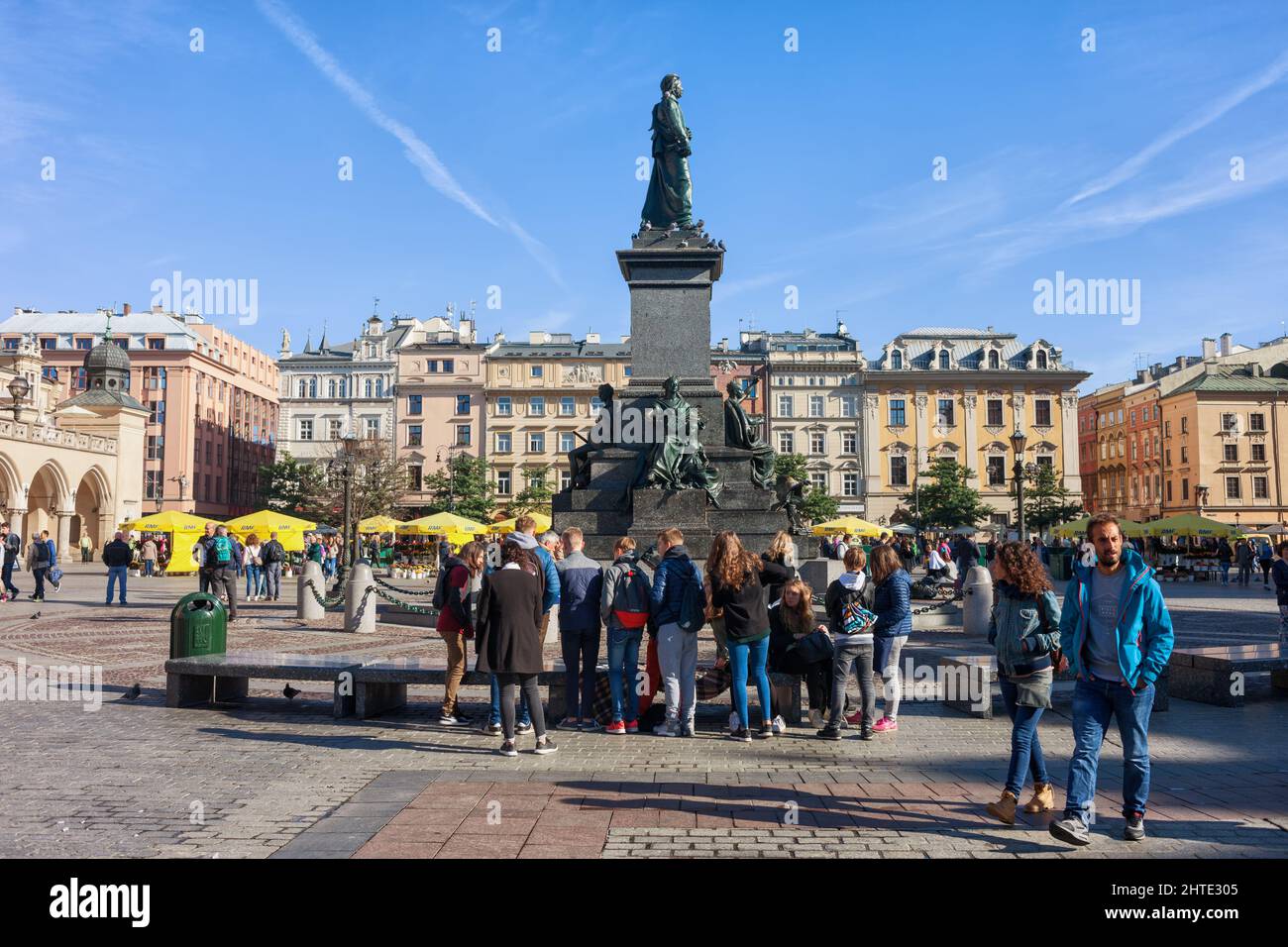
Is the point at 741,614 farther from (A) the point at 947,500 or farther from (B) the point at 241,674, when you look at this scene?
(A) the point at 947,500

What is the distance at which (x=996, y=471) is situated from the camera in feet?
256

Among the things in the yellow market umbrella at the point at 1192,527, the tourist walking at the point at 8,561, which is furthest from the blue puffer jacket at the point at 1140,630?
the yellow market umbrella at the point at 1192,527

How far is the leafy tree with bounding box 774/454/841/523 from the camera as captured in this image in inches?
2653

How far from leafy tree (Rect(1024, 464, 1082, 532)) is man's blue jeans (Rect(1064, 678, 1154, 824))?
62793mm

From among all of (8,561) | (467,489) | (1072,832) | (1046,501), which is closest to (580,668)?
(1072,832)

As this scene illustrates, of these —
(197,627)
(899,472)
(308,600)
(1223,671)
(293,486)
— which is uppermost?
(899,472)

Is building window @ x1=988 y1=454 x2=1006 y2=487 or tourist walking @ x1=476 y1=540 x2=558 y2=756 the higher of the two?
building window @ x1=988 y1=454 x2=1006 y2=487

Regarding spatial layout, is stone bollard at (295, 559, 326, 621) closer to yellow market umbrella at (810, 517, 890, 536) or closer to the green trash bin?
the green trash bin

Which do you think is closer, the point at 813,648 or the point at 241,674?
the point at 813,648

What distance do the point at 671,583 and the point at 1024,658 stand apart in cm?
324

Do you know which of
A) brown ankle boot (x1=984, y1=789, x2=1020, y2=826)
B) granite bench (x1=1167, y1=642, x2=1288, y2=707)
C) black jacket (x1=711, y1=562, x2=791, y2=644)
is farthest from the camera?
granite bench (x1=1167, y1=642, x2=1288, y2=707)

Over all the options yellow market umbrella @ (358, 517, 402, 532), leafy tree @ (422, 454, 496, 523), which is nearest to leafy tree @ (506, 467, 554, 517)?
leafy tree @ (422, 454, 496, 523)
